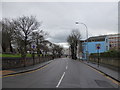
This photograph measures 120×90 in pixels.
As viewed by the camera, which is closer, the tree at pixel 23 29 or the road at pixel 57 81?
the road at pixel 57 81

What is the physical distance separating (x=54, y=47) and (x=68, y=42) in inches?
1308

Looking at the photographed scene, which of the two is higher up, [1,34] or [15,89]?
[1,34]

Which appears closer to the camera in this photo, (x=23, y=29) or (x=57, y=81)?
(x=57, y=81)

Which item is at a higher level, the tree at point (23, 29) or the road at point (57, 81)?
the tree at point (23, 29)

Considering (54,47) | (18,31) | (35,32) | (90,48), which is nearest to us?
(18,31)

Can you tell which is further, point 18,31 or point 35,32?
point 35,32

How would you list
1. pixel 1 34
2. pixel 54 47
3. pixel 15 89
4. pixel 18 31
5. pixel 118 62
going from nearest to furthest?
pixel 15 89
pixel 118 62
pixel 18 31
pixel 1 34
pixel 54 47

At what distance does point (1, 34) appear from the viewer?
35.9 metres

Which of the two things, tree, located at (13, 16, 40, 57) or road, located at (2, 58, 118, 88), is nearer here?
road, located at (2, 58, 118, 88)

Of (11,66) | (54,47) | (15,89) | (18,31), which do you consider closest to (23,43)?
(18,31)

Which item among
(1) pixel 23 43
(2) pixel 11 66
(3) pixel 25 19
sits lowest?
(2) pixel 11 66

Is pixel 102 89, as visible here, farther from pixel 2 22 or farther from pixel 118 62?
pixel 2 22

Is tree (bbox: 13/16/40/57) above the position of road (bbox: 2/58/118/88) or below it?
above

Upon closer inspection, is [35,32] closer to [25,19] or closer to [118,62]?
[25,19]
